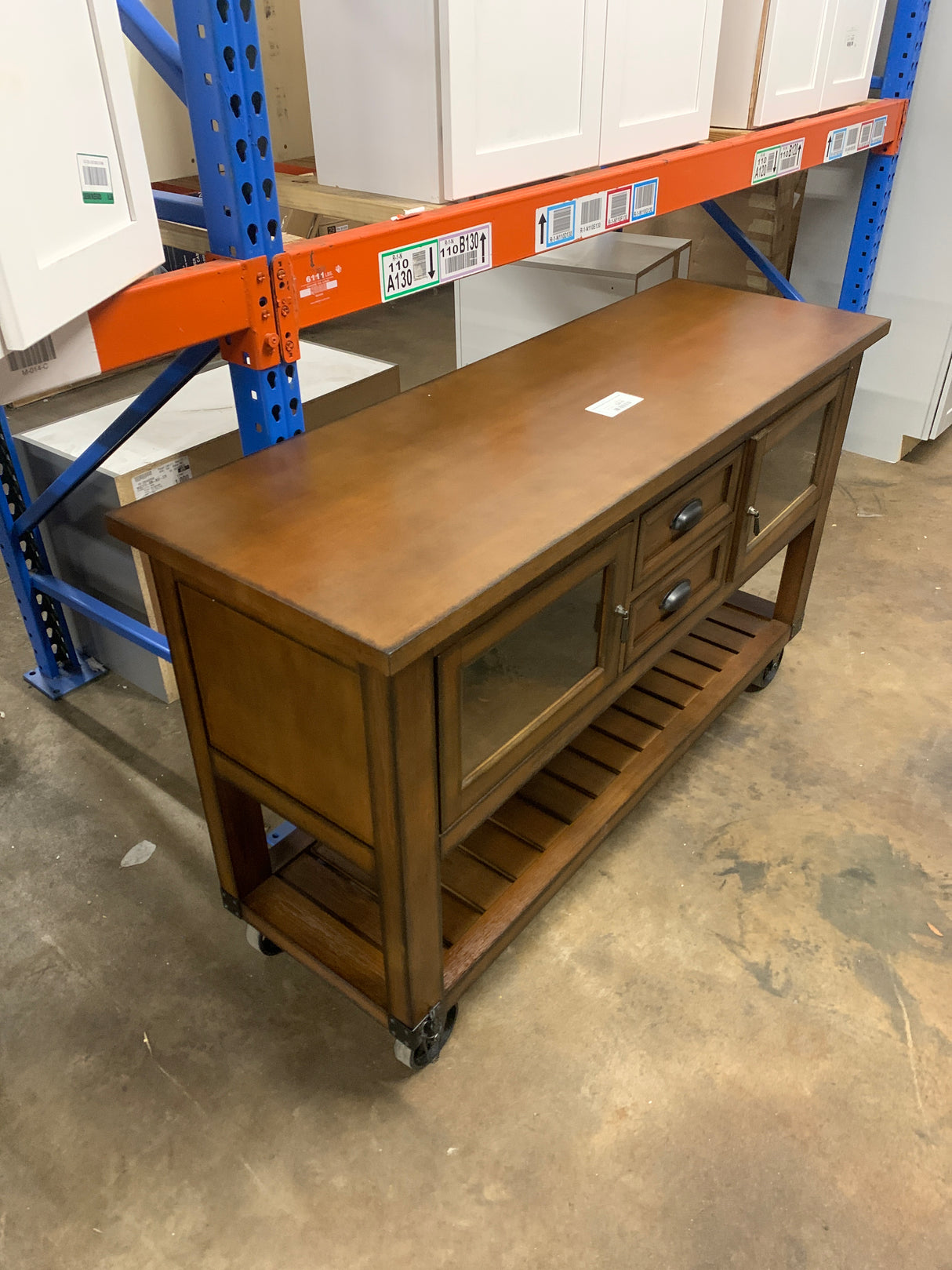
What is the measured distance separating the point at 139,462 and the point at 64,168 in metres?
0.98

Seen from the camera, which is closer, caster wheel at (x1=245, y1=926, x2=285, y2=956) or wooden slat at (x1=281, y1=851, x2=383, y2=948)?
wooden slat at (x1=281, y1=851, x2=383, y2=948)

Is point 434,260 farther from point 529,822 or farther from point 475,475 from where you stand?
point 529,822

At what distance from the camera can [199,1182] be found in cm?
131

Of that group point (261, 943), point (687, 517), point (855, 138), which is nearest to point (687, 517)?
point (687, 517)

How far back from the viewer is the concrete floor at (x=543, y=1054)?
1.27m

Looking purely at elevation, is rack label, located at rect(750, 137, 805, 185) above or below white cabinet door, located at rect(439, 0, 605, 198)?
below

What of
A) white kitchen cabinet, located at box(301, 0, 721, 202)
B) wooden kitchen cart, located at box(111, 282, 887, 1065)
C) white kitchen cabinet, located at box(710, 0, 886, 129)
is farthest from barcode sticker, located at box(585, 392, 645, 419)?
white kitchen cabinet, located at box(710, 0, 886, 129)

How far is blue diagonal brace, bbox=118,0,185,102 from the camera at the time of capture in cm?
112

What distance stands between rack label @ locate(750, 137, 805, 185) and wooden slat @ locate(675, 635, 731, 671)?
1.02 metres

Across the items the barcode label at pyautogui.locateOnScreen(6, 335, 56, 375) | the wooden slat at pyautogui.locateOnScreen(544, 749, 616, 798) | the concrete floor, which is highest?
the barcode label at pyautogui.locateOnScreen(6, 335, 56, 375)

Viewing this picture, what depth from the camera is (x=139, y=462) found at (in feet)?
6.05

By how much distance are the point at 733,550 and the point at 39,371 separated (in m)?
1.18

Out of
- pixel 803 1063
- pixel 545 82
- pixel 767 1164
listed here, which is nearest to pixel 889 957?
pixel 803 1063

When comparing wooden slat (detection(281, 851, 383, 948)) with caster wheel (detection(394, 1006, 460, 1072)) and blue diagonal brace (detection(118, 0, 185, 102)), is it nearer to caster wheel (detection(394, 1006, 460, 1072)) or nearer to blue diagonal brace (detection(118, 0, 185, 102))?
caster wheel (detection(394, 1006, 460, 1072))
